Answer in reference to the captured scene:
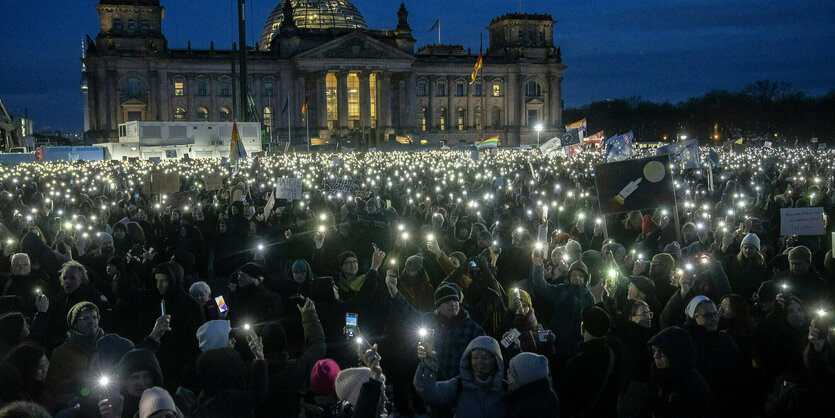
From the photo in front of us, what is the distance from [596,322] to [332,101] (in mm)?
83320

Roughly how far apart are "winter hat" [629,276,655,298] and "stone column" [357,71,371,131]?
76.5 metres

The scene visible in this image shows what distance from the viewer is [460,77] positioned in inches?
3570

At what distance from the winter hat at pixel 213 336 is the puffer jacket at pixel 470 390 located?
1727 millimetres

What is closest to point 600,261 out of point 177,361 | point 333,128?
point 177,361

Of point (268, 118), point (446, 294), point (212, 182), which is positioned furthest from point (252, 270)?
point (268, 118)

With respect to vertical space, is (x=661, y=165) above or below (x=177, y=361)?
above

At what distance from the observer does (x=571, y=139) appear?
2789cm

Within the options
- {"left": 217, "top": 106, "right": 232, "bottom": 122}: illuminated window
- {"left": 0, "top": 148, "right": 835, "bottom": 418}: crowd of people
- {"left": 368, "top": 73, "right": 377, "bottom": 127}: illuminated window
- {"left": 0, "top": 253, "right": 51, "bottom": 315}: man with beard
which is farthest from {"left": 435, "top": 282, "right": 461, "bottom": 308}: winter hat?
{"left": 217, "top": 106, "right": 232, "bottom": 122}: illuminated window

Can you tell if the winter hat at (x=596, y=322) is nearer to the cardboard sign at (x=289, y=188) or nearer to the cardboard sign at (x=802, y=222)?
the cardboard sign at (x=802, y=222)

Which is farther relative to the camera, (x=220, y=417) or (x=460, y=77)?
(x=460, y=77)

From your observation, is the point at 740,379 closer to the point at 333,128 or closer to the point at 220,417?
the point at 220,417

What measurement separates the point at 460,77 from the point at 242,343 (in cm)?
8730

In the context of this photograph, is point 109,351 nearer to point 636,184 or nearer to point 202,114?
point 636,184

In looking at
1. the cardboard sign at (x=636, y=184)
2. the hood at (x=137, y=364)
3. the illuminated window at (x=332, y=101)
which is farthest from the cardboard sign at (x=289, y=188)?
the illuminated window at (x=332, y=101)
